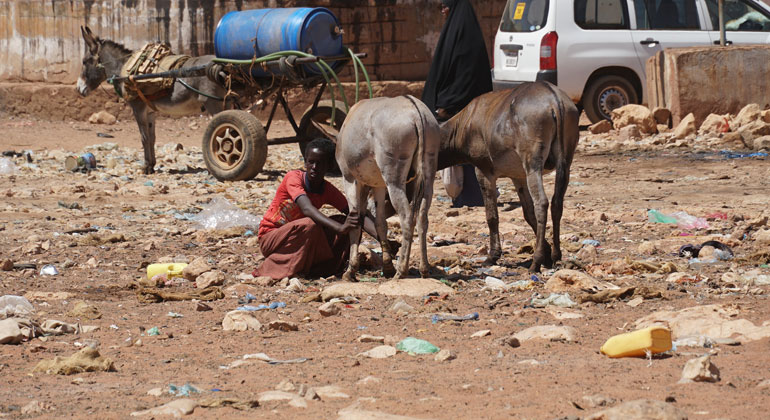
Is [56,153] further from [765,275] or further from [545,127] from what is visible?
[765,275]

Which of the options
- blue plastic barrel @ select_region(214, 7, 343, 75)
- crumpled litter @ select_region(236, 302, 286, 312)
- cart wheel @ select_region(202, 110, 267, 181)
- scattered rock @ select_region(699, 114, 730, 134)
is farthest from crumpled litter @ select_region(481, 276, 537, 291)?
scattered rock @ select_region(699, 114, 730, 134)

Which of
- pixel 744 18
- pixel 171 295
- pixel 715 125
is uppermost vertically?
pixel 744 18

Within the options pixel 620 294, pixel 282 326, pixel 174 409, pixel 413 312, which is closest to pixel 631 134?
pixel 620 294

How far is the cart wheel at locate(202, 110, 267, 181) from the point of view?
11062mm

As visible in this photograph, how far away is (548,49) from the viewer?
13656mm

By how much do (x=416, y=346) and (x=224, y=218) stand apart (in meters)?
4.52

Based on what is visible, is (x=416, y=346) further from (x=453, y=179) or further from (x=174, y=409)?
(x=453, y=179)

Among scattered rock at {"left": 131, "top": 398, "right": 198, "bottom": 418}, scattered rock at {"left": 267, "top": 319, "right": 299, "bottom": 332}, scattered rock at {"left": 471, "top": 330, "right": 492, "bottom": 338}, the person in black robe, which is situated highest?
the person in black robe

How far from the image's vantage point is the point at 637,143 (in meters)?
13.0

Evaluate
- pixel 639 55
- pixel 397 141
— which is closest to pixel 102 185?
pixel 397 141

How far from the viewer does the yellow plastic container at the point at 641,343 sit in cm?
436

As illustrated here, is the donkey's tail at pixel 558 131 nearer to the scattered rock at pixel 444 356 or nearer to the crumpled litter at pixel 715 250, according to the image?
the crumpled litter at pixel 715 250

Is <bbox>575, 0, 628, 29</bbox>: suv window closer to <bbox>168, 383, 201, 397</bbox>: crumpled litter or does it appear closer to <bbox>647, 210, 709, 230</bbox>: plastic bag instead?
<bbox>647, 210, 709, 230</bbox>: plastic bag

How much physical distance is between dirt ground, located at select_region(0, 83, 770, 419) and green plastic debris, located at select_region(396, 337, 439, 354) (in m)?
0.07
